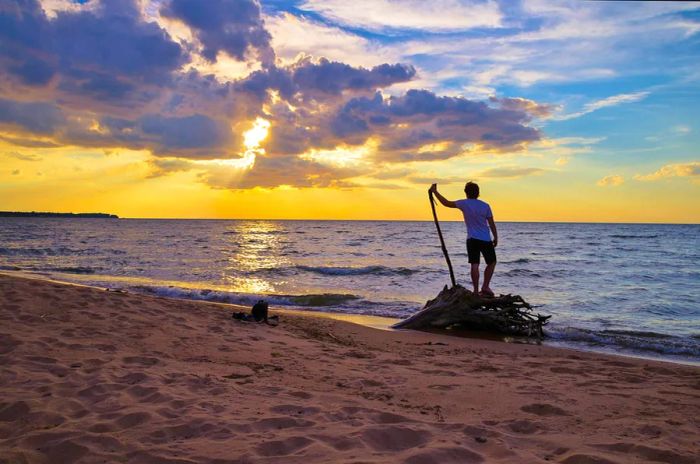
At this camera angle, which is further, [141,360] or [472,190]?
[472,190]

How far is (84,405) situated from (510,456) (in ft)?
11.0

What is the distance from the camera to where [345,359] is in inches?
247

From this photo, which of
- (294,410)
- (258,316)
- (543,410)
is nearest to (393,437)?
(294,410)

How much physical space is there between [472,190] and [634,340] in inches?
158

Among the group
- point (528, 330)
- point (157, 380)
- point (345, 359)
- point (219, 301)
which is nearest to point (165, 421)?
point (157, 380)

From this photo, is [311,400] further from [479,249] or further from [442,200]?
[479,249]

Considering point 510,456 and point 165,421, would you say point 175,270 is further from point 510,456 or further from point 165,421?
point 510,456

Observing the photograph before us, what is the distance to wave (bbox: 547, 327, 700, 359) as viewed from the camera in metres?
8.24

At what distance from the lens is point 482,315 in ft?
30.0

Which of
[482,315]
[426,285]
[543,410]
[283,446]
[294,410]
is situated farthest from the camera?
[426,285]

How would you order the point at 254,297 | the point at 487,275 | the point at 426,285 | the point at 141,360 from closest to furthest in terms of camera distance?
the point at 141,360, the point at 487,275, the point at 254,297, the point at 426,285

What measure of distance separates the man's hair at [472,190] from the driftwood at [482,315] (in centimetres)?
186

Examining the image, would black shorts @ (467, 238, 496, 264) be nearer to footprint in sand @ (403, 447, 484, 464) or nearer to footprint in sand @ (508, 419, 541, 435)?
footprint in sand @ (508, 419, 541, 435)

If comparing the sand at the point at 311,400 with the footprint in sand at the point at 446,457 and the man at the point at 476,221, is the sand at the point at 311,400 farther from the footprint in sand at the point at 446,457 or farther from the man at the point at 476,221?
the man at the point at 476,221
